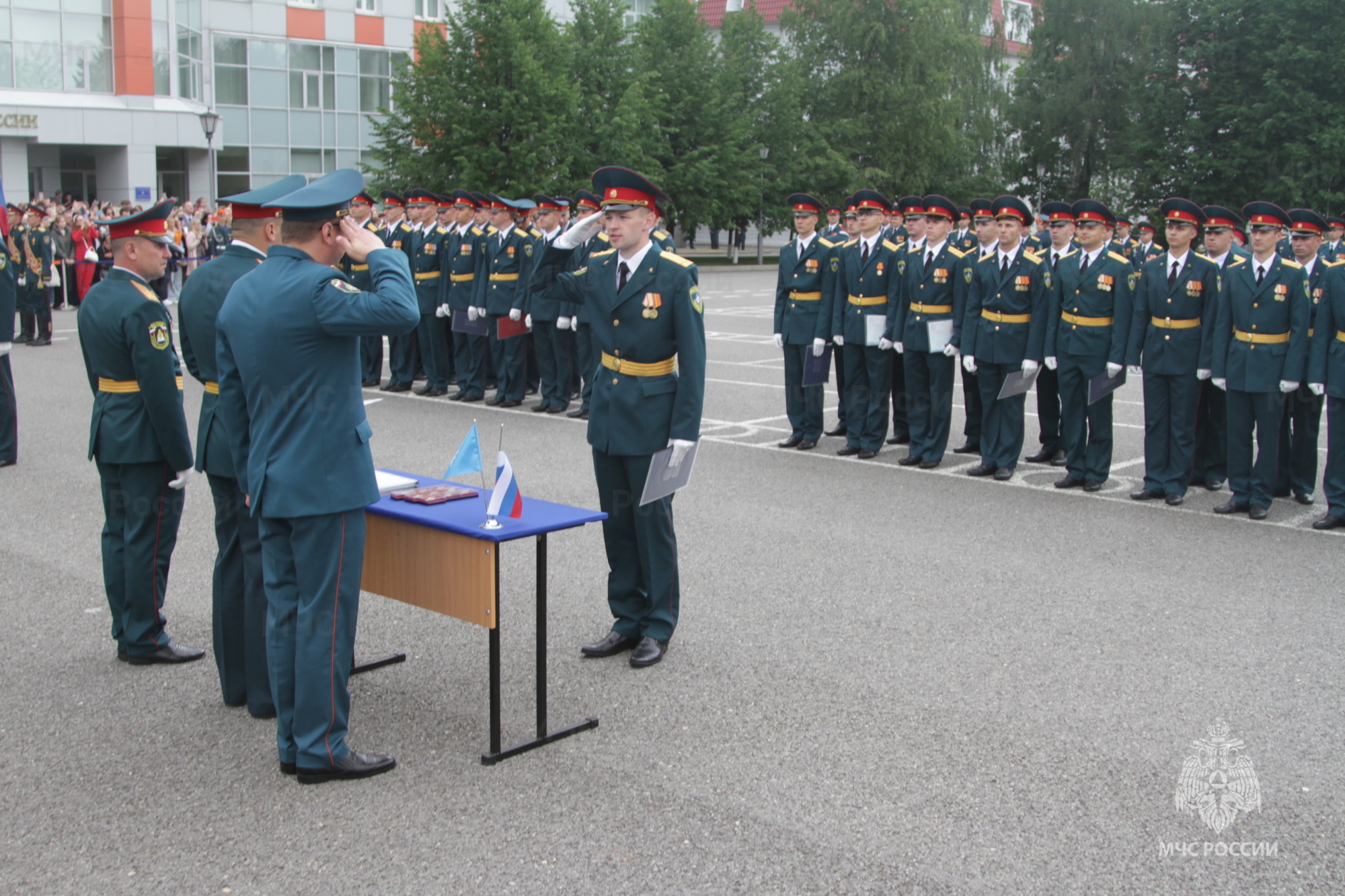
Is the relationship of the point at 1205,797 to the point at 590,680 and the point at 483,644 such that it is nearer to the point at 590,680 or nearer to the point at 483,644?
the point at 590,680

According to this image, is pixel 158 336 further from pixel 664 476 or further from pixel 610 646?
pixel 610 646

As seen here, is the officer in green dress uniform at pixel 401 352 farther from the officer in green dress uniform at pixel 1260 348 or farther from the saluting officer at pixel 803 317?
the officer in green dress uniform at pixel 1260 348

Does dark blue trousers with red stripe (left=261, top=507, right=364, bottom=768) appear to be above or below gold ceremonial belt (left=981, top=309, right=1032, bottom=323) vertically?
below

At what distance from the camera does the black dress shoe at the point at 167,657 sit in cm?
562

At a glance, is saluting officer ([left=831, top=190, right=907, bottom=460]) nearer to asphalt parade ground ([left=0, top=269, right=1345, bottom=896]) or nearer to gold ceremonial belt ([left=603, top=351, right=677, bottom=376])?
asphalt parade ground ([left=0, top=269, right=1345, bottom=896])

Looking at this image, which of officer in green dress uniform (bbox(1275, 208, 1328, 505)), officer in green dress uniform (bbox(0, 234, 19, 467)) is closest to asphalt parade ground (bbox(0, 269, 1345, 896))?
officer in green dress uniform (bbox(1275, 208, 1328, 505))

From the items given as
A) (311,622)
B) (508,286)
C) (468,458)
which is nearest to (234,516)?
(311,622)

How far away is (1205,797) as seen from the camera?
14.3 ft

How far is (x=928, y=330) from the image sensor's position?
11000 mm

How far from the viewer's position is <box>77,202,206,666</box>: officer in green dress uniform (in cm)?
561

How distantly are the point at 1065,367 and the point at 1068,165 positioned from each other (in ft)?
148

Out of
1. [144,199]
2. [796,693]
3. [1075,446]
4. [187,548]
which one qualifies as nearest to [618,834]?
[796,693]

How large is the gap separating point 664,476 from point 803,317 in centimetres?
645

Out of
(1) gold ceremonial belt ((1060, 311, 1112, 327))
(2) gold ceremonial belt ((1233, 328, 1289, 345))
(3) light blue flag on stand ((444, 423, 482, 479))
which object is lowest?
(3) light blue flag on stand ((444, 423, 482, 479))
